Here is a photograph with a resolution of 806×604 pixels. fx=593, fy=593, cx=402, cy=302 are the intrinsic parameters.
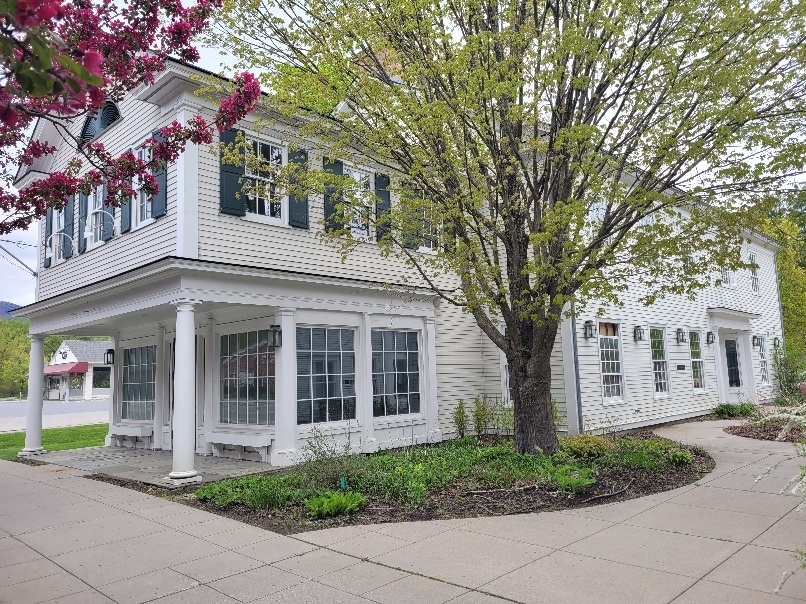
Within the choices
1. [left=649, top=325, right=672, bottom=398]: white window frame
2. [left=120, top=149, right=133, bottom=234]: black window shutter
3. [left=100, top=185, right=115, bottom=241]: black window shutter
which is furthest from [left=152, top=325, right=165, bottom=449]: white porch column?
[left=649, top=325, right=672, bottom=398]: white window frame

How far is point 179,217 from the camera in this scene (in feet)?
31.2

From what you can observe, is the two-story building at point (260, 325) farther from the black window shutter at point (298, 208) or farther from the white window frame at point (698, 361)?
the white window frame at point (698, 361)

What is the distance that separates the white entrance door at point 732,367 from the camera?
19.2 meters

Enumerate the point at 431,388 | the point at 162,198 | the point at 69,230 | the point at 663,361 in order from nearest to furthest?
the point at 162,198 → the point at 431,388 → the point at 69,230 → the point at 663,361

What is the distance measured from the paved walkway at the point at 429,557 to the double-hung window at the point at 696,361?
1028 cm

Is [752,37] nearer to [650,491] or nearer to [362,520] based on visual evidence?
[650,491]

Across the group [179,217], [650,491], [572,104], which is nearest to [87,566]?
[179,217]

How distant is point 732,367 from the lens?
2012 cm

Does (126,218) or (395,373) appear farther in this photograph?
(395,373)

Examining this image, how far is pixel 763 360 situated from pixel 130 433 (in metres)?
21.1

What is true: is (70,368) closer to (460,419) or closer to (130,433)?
(130,433)

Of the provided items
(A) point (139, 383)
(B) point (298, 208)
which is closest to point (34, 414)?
(A) point (139, 383)

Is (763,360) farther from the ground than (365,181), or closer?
closer

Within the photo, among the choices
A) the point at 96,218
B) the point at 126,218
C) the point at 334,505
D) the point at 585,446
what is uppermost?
the point at 96,218
